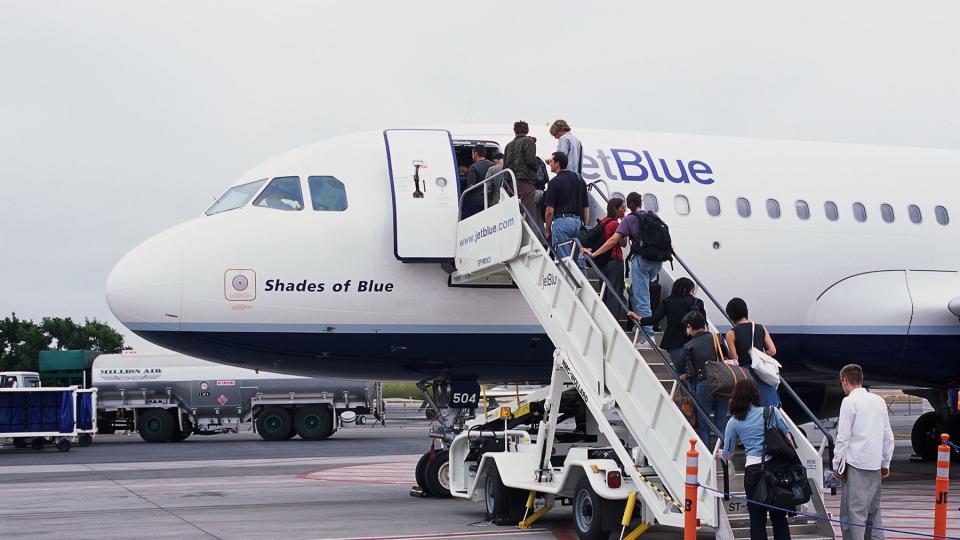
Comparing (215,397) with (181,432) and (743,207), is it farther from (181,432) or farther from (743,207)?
(743,207)

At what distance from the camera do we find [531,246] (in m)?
12.6

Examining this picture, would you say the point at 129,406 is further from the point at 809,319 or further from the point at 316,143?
the point at 809,319

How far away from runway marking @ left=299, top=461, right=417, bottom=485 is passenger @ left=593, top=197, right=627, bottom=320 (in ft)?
21.3

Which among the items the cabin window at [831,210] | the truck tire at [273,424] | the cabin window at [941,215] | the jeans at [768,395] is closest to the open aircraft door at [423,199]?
the jeans at [768,395]

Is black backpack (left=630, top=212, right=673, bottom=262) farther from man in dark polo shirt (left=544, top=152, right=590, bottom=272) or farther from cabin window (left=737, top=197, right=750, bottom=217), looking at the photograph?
cabin window (left=737, top=197, right=750, bottom=217)

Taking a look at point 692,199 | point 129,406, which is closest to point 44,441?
point 129,406

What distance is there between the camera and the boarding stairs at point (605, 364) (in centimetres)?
1009

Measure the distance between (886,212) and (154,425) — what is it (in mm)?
25676

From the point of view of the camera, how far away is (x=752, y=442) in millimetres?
8883

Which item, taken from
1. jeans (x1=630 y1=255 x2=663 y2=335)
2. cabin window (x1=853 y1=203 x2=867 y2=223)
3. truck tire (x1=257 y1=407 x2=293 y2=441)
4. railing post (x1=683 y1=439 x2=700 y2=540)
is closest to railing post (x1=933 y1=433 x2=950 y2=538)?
railing post (x1=683 y1=439 x2=700 y2=540)

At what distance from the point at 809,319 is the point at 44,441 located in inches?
1014

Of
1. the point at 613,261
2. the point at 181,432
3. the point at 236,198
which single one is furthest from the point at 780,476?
the point at 181,432

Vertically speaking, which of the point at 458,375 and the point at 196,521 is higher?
the point at 458,375

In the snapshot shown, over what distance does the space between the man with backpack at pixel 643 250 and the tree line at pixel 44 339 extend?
234ft
